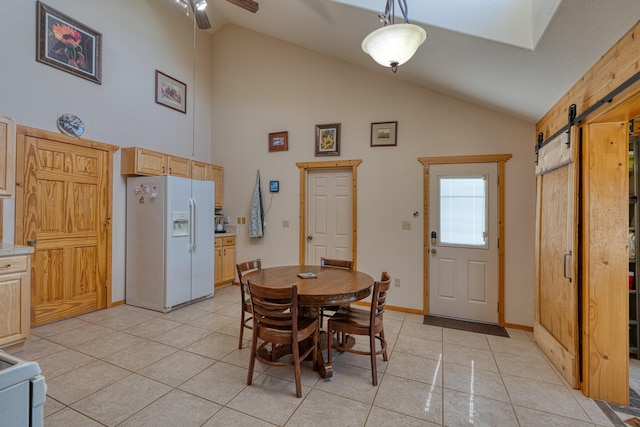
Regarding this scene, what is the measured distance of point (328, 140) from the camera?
438cm

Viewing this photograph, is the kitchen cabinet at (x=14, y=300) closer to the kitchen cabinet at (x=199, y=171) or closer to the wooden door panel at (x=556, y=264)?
the kitchen cabinet at (x=199, y=171)

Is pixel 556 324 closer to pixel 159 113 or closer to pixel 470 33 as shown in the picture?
pixel 470 33

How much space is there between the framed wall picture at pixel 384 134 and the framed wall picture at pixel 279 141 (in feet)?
4.68

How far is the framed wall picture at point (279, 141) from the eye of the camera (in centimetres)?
468

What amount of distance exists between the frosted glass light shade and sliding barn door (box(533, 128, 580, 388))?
1.49 metres

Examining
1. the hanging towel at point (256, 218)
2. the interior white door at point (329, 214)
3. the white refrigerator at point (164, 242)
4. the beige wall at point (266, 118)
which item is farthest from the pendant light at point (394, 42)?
the hanging towel at point (256, 218)

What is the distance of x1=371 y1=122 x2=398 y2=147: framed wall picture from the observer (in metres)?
3.99

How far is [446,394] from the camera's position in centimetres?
215

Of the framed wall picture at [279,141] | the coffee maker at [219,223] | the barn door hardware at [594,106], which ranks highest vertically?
the framed wall picture at [279,141]

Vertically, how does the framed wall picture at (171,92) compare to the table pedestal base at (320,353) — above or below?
above

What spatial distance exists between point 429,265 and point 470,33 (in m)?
2.67

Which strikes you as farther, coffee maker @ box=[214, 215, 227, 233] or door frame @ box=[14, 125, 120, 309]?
coffee maker @ box=[214, 215, 227, 233]

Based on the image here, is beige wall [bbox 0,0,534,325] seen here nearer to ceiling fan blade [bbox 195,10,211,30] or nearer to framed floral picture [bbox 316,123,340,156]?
framed floral picture [bbox 316,123,340,156]

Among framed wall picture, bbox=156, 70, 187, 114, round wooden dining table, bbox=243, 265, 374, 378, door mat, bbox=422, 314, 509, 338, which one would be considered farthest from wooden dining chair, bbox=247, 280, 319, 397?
framed wall picture, bbox=156, 70, 187, 114
